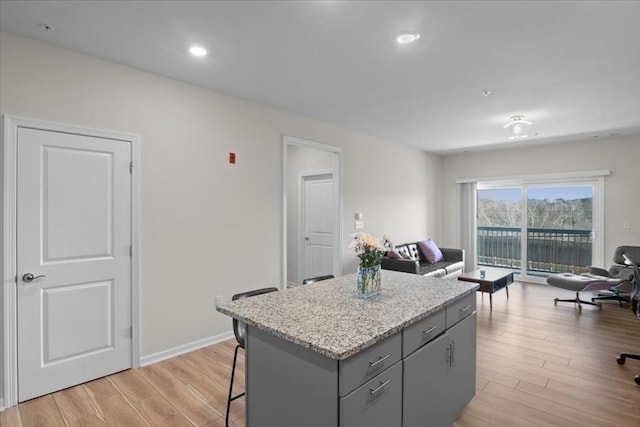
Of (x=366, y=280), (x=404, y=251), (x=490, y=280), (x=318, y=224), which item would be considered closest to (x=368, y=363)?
(x=366, y=280)

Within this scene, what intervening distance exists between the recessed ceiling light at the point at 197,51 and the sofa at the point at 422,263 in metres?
3.55

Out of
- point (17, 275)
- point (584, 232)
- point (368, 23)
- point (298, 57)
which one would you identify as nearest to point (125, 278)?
point (17, 275)

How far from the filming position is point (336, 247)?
5.01 m

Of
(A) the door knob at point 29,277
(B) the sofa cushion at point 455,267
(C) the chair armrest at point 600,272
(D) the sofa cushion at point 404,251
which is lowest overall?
(B) the sofa cushion at point 455,267

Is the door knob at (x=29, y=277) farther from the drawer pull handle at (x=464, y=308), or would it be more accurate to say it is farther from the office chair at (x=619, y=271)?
the office chair at (x=619, y=271)

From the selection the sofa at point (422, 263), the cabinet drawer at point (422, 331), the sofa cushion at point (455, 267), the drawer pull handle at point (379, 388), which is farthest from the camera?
the sofa cushion at point (455, 267)

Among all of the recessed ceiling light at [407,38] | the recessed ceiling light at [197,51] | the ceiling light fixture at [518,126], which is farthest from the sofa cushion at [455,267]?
the recessed ceiling light at [197,51]

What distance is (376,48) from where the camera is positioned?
8.41 feet

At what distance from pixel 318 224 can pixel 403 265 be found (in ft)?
5.08

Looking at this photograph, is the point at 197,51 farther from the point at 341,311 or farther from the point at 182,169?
the point at 341,311

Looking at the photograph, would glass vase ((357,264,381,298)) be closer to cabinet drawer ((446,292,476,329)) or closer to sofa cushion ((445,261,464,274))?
cabinet drawer ((446,292,476,329))

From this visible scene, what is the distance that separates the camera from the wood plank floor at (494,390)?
2227mm

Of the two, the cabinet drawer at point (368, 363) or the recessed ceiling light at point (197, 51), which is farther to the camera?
the recessed ceiling light at point (197, 51)

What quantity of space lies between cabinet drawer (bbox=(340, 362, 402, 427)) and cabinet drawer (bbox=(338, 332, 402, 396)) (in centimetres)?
3
